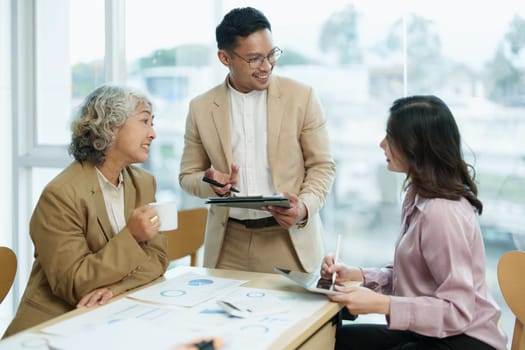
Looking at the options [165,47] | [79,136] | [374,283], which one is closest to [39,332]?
[79,136]

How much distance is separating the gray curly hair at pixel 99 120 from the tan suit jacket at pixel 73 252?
0.07m

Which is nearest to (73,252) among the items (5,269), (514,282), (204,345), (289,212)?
(5,269)

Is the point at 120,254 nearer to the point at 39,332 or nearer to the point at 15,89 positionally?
the point at 39,332

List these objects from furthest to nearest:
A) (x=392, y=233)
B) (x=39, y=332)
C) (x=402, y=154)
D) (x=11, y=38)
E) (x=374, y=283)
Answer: (x=11, y=38) → (x=392, y=233) → (x=374, y=283) → (x=402, y=154) → (x=39, y=332)

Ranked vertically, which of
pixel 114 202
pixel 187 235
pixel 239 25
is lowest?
pixel 187 235

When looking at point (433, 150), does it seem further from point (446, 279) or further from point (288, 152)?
point (288, 152)

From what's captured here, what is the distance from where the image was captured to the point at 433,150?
1.66 meters

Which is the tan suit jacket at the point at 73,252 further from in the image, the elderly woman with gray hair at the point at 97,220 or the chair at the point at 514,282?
the chair at the point at 514,282

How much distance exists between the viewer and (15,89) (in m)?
3.90

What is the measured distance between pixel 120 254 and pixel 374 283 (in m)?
0.85

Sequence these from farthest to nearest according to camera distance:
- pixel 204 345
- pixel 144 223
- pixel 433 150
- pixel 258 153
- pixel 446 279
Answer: pixel 258 153 → pixel 144 223 → pixel 433 150 → pixel 446 279 → pixel 204 345

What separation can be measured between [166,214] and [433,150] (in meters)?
0.84

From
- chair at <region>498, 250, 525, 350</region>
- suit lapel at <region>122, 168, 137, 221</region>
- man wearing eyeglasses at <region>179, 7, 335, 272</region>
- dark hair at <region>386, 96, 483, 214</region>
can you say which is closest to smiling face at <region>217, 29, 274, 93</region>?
man wearing eyeglasses at <region>179, 7, 335, 272</region>

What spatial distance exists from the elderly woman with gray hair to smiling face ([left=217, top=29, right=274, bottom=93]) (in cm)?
45
